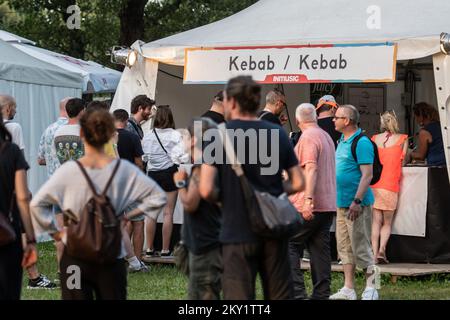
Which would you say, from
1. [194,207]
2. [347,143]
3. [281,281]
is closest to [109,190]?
[194,207]

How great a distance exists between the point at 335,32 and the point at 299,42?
0.49 metres

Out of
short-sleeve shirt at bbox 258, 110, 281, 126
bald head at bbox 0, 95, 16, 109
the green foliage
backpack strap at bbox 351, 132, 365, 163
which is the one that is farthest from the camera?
the green foliage

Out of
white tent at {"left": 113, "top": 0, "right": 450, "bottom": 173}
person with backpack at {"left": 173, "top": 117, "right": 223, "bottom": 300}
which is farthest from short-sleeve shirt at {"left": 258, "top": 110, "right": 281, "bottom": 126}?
person with backpack at {"left": 173, "top": 117, "right": 223, "bottom": 300}

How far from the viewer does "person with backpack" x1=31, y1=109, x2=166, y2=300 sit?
6180mm

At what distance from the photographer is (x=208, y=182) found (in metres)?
6.36

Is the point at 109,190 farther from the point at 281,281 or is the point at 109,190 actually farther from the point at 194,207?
the point at 281,281

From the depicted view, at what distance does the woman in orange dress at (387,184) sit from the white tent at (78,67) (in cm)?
687

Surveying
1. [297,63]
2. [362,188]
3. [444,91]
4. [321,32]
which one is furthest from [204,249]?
[321,32]

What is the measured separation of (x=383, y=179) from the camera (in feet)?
38.4

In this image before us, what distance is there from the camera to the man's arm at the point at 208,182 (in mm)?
6359

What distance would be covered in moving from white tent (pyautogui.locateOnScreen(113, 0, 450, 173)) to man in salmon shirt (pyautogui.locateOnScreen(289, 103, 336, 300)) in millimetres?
2347

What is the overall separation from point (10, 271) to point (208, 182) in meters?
1.33

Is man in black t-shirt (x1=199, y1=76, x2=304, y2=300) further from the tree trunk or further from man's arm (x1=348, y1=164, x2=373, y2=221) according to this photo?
the tree trunk

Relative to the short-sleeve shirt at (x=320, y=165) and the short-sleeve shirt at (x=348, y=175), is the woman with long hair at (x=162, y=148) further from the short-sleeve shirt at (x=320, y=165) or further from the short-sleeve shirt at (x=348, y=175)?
the short-sleeve shirt at (x=320, y=165)
